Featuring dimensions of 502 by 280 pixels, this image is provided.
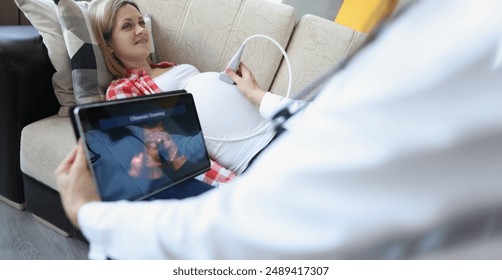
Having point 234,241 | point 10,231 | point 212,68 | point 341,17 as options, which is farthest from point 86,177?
point 341,17

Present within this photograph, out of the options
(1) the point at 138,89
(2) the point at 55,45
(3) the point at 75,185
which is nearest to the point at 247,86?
(1) the point at 138,89

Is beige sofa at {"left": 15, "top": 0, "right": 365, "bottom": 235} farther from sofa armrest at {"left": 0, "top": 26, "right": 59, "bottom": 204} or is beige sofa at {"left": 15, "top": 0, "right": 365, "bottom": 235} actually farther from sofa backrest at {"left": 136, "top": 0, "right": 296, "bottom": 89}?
sofa armrest at {"left": 0, "top": 26, "right": 59, "bottom": 204}

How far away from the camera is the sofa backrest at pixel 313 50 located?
123 centimetres

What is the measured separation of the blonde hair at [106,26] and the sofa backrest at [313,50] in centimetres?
49

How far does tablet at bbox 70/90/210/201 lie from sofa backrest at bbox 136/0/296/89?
599mm

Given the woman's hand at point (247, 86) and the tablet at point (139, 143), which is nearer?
the tablet at point (139, 143)

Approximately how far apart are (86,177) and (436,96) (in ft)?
1.38

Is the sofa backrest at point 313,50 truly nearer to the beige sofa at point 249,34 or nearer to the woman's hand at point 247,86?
the beige sofa at point 249,34

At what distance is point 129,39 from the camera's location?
1.08 m

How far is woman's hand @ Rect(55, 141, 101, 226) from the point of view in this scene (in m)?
0.47

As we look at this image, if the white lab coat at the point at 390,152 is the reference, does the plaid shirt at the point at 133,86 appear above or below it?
below

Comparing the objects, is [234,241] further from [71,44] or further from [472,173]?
[71,44]

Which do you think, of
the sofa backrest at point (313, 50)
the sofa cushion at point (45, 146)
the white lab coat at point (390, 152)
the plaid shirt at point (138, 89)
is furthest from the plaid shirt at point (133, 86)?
the white lab coat at point (390, 152)

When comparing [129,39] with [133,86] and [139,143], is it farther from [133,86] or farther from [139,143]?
[139,143]
